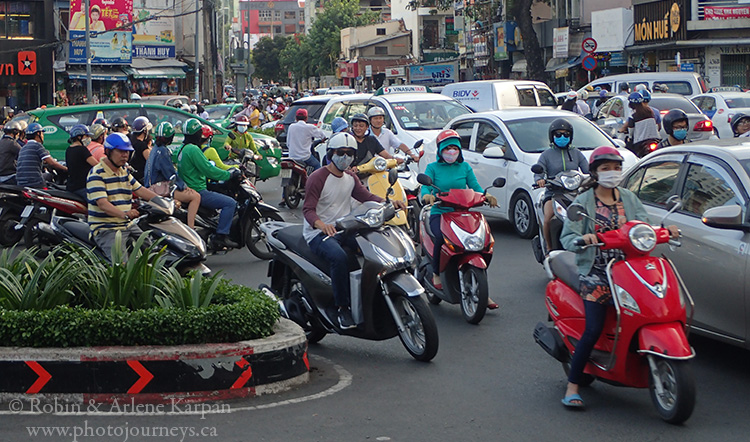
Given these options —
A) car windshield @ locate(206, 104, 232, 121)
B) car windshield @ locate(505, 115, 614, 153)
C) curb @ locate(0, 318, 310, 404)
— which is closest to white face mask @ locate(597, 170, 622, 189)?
curb @ locate(0, 318, 310, 404)

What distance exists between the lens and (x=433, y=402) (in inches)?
240

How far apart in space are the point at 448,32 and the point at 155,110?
6063 cm

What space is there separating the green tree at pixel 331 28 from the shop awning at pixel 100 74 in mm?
52799

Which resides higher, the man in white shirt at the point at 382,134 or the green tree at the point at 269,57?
the green tree at the point at 269,57

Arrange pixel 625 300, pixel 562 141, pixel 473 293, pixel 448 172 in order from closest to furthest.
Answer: pixel 625 300 → pixel 473 293 → pixel 448 172 → pixel 562 141

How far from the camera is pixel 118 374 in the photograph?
19.2 ft

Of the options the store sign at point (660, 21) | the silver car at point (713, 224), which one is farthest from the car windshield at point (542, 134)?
the store sign at point (660, 21)

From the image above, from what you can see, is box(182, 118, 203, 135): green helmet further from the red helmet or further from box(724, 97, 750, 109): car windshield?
box(724, 97, 750, 109): car windshield

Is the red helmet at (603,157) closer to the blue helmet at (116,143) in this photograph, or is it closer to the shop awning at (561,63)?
the blue helmet at (116,143)

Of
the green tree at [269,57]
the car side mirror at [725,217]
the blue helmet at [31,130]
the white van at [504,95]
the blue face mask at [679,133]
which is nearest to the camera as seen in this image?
the car side mirror at [725,217]

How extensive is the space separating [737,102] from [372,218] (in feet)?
67.1

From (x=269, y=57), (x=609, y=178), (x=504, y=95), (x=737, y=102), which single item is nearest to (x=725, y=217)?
(x=609, y=178)

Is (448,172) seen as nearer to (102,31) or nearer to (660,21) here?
(660,21)

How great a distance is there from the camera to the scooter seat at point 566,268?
6.14 m
